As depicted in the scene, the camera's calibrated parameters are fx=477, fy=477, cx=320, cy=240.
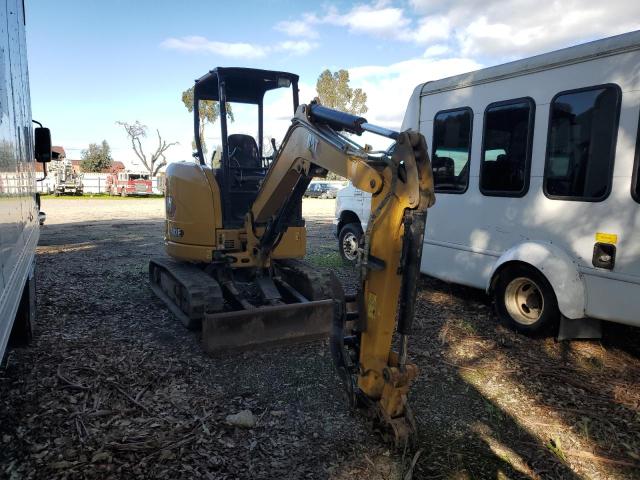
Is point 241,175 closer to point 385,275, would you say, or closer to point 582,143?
point 385,275

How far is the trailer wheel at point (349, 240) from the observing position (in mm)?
9125

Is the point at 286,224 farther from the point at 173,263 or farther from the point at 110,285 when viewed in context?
the point at 110,285

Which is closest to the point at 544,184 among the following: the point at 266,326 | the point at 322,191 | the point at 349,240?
the point at 266,326

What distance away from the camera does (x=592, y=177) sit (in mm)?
4918

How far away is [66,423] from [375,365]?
2360 millimetres

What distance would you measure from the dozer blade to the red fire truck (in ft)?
120

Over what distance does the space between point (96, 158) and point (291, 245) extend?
201 ft

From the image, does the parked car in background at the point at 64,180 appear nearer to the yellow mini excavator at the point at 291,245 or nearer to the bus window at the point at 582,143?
the yellow mini excavator at the point at 291,245

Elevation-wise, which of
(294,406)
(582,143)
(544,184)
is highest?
(582,143)

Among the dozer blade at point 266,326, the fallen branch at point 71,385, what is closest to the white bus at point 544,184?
the dozer blade at point 266,326

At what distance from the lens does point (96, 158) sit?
60.0 m

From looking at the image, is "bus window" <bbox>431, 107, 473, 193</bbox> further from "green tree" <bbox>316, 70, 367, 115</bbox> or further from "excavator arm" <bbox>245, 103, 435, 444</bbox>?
"green tree" <bbox>316, 70, 367, 115</bbox>

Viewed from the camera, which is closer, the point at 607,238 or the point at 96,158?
the point at 607,238

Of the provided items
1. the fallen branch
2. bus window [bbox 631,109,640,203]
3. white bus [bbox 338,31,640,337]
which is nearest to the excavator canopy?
white bus [bbox 338,31,640,337]
